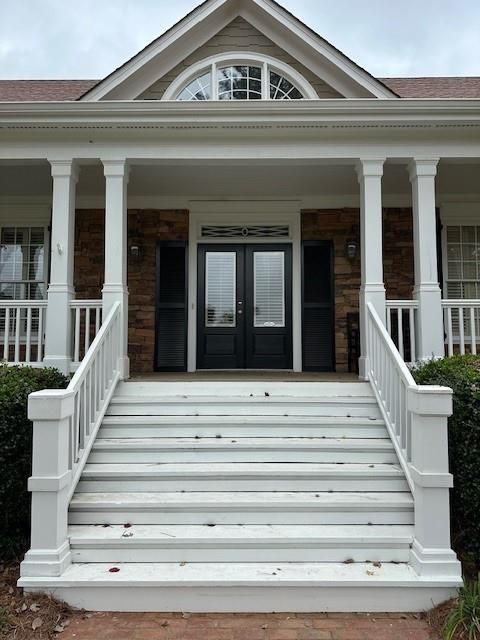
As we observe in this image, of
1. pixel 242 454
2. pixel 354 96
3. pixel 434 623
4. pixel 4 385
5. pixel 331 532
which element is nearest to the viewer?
pixel 434 623

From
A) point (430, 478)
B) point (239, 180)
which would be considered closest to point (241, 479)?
point (430, 478)

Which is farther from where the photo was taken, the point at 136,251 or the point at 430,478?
the point at 136,251

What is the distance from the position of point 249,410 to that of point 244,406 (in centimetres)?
8

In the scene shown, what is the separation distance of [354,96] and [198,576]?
543cm

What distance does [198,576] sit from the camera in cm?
278

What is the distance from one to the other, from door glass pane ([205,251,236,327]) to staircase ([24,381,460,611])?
2.72 metres

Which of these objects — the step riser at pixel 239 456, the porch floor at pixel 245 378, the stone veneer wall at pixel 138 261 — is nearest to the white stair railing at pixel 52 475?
the step riser at pixel 239 456

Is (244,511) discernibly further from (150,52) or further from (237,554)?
(150,52)

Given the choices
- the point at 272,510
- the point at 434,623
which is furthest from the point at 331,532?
the point at 434,623

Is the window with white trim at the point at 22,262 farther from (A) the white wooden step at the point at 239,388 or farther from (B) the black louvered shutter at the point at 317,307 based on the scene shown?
(B) the black louvered shutter at the point at 317,307

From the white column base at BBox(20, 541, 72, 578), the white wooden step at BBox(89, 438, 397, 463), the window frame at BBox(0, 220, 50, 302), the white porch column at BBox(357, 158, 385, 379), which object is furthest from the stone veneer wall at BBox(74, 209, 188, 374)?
the white column base at BBox(20, 541, 72, 578)

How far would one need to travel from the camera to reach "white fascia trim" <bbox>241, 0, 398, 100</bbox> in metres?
5.53

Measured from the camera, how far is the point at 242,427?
13.0ft

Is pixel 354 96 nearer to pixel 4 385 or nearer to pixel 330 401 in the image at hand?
pixel 330 401
